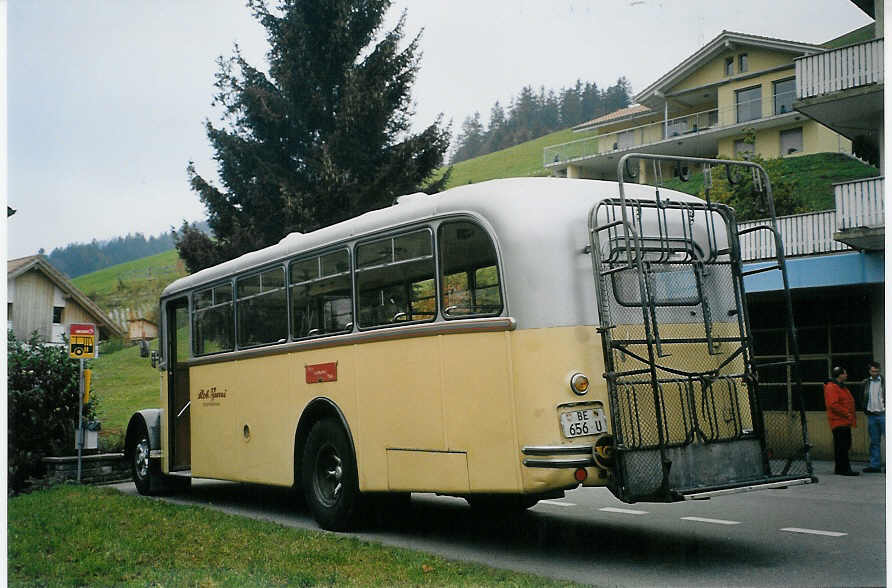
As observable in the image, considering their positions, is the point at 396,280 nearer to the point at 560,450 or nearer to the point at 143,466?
the point at 560,450

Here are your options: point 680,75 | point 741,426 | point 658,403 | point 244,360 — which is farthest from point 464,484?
point 680,75

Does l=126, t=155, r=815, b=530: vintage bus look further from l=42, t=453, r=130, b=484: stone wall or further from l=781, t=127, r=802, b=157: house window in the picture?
l=781, t=127, r=802, b=157: house window

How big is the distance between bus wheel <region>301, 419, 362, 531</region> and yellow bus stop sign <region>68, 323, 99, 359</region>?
5384mm

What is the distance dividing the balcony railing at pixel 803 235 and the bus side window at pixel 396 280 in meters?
9.00

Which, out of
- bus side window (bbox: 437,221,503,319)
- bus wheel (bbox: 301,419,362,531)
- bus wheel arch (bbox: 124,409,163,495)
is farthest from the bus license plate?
bus wheel arch (bbox: 124,409,163,495)

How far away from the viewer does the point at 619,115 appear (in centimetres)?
1577

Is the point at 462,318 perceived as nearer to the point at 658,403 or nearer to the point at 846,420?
the point at 658,403

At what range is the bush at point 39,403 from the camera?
47.3 ft

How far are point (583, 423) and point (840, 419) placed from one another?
899 centimetres

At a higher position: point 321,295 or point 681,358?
point 321,295

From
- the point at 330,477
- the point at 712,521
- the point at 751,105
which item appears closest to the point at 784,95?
the point at 751,105

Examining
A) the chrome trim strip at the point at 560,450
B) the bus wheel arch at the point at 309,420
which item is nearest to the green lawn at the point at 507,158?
the bus wheel arch at the point at 309,420

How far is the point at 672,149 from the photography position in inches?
687

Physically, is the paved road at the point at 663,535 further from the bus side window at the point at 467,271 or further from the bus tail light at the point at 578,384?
the bus side window at the point at 467,271
